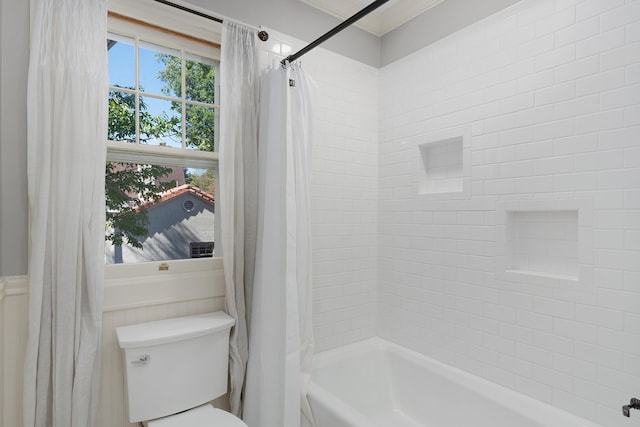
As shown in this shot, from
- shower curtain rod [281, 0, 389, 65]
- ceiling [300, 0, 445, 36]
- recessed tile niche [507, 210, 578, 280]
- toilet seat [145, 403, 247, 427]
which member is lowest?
toilet seat [145, 403, 247, 427]

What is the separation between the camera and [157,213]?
1.88 m

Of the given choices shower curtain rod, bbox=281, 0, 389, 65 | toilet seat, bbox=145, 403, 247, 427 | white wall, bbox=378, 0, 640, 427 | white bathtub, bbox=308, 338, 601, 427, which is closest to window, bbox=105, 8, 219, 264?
shower curtain rod, bbox=281, 0, 389, 65

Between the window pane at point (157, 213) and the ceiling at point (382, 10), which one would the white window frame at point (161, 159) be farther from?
the ceiling at point (382, 10)

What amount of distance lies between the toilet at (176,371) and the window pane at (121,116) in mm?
935

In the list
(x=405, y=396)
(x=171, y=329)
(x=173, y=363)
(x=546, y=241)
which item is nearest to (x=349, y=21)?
(x=546, y=241)

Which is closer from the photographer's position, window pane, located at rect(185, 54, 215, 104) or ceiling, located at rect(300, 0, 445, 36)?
window pane, located at rect(185, 54, 215, 104)

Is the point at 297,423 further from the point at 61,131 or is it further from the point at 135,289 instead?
the point at 61,131

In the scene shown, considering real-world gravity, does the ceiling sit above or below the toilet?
above

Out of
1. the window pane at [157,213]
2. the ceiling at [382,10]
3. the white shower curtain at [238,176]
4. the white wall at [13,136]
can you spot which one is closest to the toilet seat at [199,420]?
the white shower curtain at [238,176]

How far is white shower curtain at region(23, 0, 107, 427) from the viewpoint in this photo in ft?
4.60

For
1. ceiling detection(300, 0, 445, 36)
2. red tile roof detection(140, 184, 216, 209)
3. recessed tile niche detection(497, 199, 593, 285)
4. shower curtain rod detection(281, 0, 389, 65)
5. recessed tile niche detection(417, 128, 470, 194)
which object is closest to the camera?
shower curtain rod detection(281, 0, 389, 65)

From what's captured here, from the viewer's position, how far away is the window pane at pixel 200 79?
6.45ft

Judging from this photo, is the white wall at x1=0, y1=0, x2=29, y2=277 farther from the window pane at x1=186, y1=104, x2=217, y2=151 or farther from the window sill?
the window pane at x1=186, y1=104, x2=217, y2=151

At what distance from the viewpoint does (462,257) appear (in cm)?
209
